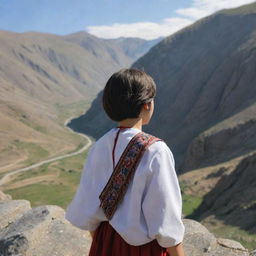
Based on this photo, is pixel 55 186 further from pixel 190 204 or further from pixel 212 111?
pixel 190 204

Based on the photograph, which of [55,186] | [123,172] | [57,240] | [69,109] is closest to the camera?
[123,172]

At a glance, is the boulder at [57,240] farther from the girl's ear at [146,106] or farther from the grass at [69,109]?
the grass at [69,109]

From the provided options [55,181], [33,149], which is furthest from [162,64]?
[55,181]

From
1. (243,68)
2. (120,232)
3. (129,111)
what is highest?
(129,111)

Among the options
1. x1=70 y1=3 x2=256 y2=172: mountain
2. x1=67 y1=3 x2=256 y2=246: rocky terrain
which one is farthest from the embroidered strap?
x1=70 y1=3 x2=256 y2=172: mountain

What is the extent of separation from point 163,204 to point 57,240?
13.9 ft

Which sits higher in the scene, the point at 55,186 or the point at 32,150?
the point at 55,186

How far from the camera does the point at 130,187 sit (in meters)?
3.76

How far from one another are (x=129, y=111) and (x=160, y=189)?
753 mm

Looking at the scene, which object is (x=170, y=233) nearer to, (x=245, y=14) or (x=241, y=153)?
(x=241, y=153)

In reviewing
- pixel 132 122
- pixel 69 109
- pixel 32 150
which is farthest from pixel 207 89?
pixel 69 109

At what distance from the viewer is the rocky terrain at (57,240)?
23.1 feet

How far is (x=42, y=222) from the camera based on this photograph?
306 inches

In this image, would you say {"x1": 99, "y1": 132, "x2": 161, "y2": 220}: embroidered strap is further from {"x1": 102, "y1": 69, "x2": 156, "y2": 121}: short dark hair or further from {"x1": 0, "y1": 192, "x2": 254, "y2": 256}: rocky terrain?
{"x1": 0, "y1": 192, "x2": 254, "y2": 256}: rocky terrain
